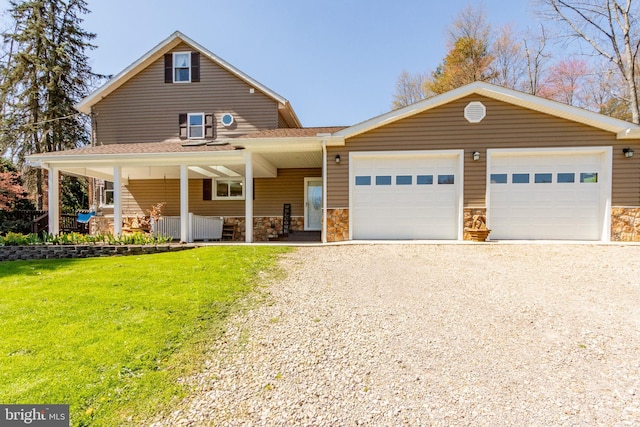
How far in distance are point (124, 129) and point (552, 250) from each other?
15455 millimetres

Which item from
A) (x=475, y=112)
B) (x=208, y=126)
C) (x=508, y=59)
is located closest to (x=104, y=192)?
(x=208, y=126)

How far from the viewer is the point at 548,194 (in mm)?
8570

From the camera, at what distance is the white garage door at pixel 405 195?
8867 millimetres

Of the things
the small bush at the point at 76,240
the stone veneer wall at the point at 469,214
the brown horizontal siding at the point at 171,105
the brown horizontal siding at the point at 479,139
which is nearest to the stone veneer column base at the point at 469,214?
the stone veneer wall at the point at 469,214

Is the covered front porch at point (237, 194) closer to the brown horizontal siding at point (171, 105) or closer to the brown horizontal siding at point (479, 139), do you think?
the brown horizontal siding at point (171, 105)

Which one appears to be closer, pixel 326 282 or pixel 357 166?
pixel 326 282

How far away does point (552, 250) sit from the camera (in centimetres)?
746

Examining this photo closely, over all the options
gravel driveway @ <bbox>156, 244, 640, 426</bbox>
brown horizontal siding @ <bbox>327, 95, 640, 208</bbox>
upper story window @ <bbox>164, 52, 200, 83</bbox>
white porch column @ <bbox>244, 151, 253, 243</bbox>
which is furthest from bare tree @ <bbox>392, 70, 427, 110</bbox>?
gravel driveway @ <bbox>156, 244, 640, 426</bbox>

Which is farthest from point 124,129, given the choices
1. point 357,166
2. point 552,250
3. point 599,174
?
point 599,174

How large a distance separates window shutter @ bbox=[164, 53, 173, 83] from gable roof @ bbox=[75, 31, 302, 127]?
0.64ft

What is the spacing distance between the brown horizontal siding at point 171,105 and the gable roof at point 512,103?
472 centimetres

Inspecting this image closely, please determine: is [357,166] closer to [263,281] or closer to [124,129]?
[263,281]

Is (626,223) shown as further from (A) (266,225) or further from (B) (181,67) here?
(B) (181,67)

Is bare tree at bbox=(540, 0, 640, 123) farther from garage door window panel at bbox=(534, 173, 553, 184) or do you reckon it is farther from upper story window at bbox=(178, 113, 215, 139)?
upper story window at bbox=(178, 113, 215, 139)
